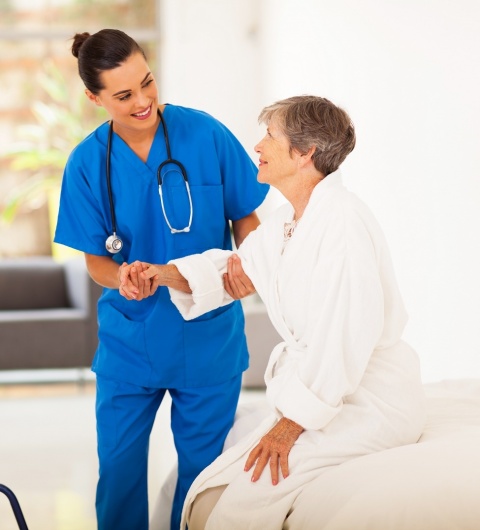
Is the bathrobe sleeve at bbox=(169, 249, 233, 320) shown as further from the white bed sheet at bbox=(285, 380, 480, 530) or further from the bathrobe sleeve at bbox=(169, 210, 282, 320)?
the white bed sheet at bbox=(285, 380, 480, 530)

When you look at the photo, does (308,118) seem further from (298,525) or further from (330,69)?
(330,69)

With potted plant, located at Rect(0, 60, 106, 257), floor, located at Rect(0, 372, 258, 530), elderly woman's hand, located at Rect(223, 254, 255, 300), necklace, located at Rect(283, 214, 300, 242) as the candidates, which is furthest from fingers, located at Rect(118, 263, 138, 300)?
potted plant, located at Rect(0, 60, 106, 257)

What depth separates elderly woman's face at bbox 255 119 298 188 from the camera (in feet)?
6.21

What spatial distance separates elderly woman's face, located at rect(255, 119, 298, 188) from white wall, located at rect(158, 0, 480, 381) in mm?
1156

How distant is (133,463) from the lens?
2287mm

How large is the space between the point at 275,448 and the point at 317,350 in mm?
213

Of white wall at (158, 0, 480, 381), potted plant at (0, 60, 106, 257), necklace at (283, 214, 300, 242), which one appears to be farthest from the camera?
potted plant at (0, 60, 106, 257)

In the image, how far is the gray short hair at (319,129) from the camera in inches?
72.9

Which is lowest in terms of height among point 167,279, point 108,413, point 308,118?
point 108,413

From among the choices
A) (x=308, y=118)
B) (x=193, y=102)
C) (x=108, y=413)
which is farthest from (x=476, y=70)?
(x=193, y=102)

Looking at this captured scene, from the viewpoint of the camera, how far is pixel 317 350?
5.67 feet

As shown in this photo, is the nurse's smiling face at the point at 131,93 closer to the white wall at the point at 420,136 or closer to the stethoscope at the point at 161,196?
the stethoscope at the point at 161,196

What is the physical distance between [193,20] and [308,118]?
4.68 m

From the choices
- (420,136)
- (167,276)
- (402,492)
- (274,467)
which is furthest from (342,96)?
(402,492)
